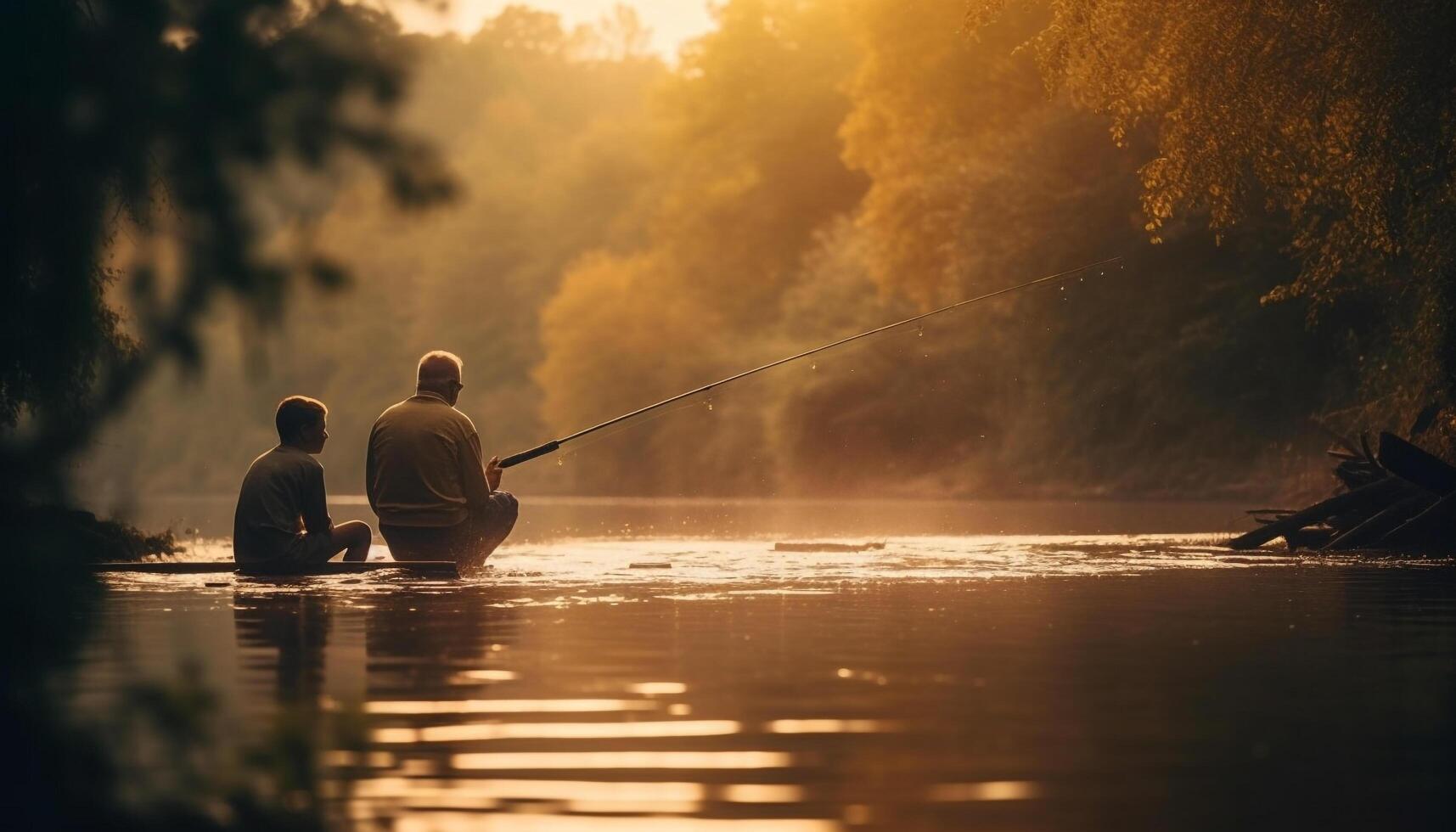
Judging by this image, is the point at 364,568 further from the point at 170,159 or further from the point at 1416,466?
the point at 170,159

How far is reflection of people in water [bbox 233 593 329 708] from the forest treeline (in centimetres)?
106

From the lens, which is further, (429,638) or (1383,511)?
(1383,511)

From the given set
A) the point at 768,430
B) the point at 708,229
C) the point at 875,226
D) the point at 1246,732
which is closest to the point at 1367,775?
the point at 1246,732

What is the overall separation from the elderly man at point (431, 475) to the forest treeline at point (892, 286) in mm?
1433

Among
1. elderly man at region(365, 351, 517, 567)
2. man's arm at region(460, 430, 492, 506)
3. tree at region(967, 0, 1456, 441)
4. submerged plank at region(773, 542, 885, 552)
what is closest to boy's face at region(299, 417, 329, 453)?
elderly man at region(365, 351, 517, 567)

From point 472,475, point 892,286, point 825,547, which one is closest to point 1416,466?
point 825,547

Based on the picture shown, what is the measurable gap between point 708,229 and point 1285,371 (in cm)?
3259

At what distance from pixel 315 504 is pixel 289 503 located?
0.16 meters

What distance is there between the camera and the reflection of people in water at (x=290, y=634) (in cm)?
801

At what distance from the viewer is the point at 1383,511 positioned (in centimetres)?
1831

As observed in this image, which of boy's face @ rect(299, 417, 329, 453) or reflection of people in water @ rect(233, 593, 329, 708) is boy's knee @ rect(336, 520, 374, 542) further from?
reflection of people in water @ rect(233, 593, 329, 708)

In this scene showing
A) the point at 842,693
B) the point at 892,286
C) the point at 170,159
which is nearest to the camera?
the point at 170,159

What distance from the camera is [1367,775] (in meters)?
5.75

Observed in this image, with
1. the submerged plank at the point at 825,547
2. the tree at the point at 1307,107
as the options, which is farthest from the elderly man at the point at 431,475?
the tree at the point at 1307,107
